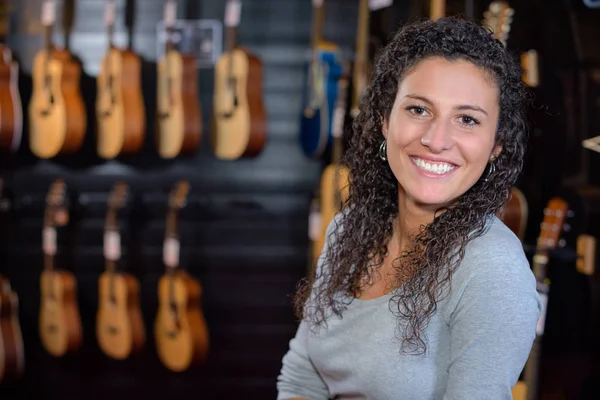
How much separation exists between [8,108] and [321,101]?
1393 mm

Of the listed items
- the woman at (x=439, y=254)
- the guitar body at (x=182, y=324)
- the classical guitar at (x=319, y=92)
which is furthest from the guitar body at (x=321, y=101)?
the woman at (x=439, y=254)

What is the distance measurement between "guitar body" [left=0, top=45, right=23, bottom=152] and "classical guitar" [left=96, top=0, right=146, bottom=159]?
→ 37 centimetres

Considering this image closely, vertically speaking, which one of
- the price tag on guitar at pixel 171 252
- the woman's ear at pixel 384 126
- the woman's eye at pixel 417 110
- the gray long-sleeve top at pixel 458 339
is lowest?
the price tag on guitar at pixel 171 252

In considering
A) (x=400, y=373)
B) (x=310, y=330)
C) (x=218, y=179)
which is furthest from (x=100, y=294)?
(x=400, y=373)

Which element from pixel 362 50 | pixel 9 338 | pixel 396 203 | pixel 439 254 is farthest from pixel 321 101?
pixel 439 254

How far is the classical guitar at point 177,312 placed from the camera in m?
3.80

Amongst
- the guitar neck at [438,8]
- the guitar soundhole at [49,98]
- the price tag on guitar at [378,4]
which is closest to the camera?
the guitar neck at [438,8]

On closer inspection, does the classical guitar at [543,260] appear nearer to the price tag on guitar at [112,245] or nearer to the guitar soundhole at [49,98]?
the price tag on guitar at [112,245]

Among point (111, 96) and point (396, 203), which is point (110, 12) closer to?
point (111, 96)

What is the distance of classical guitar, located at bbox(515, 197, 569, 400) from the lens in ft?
8.48

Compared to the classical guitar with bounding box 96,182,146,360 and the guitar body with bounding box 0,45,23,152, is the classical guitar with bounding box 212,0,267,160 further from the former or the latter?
the guitar body with bounding box 0,45,23,152

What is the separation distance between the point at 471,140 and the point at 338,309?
45cm

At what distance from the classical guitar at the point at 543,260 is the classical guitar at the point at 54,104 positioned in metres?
2.10

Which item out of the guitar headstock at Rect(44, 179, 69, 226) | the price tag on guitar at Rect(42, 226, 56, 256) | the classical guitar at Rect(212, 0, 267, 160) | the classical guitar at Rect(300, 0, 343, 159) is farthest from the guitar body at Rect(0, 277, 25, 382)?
the classical guitar at Rect(300, 0, 343, 159)
